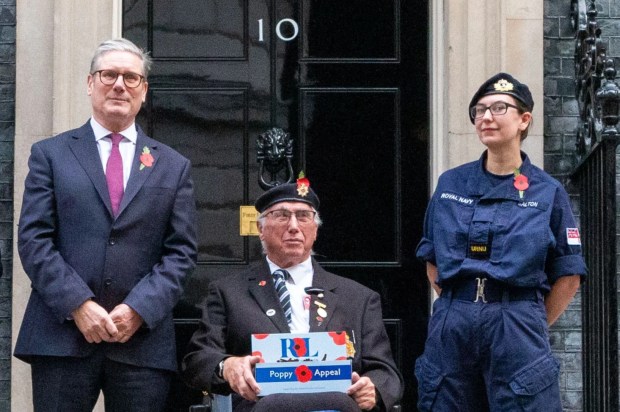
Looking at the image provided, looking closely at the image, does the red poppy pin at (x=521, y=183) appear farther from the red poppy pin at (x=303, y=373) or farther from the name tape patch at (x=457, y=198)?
the red poppy pin at (x=303, y=373)

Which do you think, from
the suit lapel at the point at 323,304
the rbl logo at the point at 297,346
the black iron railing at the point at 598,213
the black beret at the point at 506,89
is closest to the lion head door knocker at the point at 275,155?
the suit lapel at the point at 323,304

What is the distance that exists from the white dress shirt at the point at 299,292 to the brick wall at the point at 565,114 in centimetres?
180

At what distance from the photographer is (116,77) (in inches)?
224

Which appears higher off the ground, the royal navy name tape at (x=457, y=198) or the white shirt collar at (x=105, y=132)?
the white shirt collar at (x=105, y=132)

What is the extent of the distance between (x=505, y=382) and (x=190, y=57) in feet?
9.08

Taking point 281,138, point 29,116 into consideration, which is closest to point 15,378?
point 29,116

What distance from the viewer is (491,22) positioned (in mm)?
7164

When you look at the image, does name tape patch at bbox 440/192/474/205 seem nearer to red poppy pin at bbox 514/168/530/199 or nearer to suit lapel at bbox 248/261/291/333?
red poppy pin at bbox 514/168/530/199

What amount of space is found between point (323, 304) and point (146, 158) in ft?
3.12

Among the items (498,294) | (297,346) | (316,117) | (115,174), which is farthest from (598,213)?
(115,174)

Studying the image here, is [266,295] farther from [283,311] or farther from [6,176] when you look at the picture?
[6,176]

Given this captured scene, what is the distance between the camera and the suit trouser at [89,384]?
5.45m

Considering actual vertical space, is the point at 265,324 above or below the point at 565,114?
below

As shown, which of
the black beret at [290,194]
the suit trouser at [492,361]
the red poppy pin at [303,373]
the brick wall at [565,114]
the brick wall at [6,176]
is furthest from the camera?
the brick wall at [565,114]
